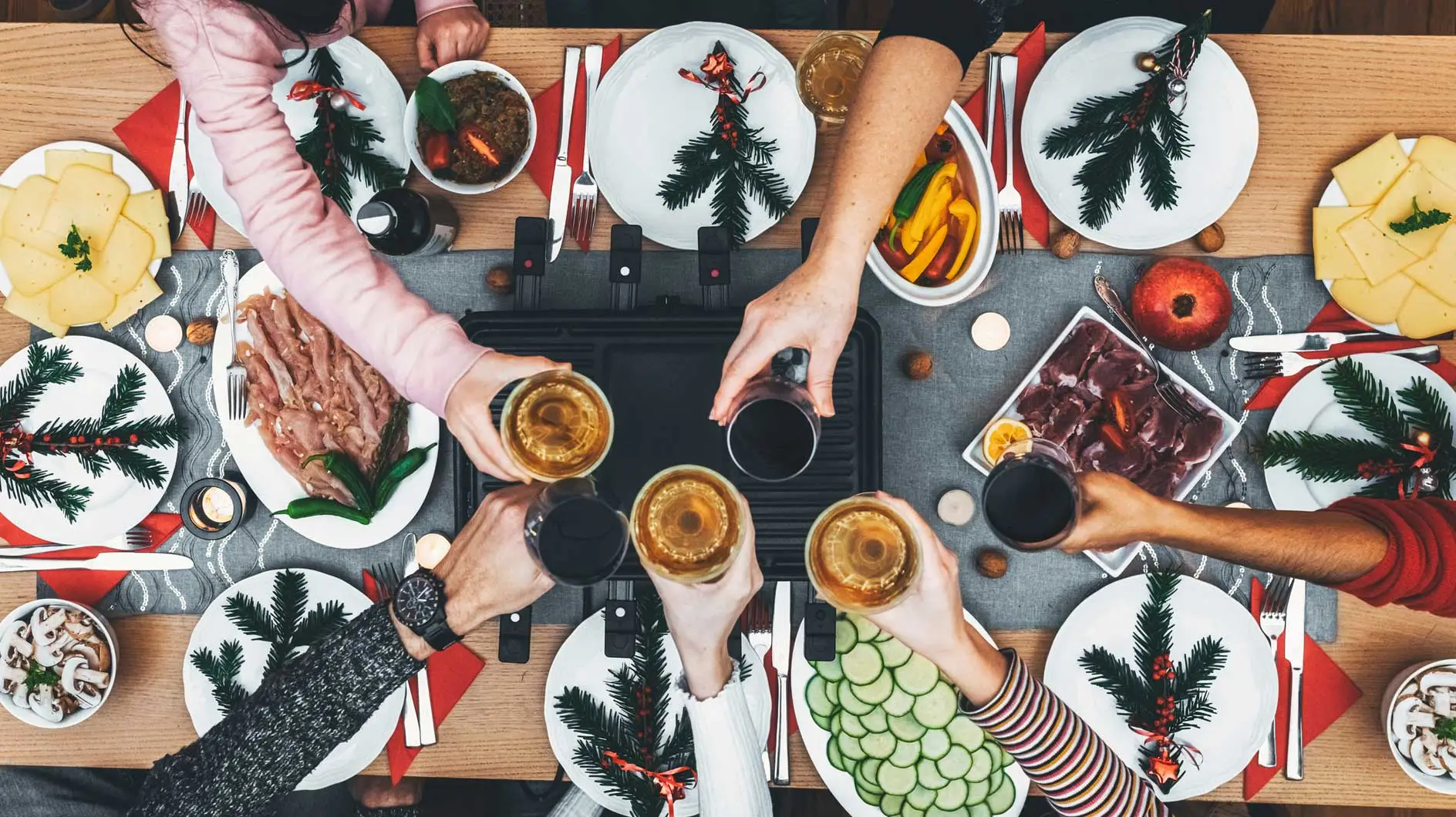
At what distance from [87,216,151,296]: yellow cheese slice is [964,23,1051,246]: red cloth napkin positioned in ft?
4.98

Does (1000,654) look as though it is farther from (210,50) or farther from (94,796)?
(94,796)

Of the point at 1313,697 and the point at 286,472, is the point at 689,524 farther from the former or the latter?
the point at 1313,697

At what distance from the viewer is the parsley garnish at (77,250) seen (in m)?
1.47

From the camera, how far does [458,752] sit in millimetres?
1521

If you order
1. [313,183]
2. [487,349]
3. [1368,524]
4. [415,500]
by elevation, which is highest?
[313,183]

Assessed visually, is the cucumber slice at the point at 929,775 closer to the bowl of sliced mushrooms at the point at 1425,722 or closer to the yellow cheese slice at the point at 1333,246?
the bowl of sliced mushrooms at the point at 1425,722

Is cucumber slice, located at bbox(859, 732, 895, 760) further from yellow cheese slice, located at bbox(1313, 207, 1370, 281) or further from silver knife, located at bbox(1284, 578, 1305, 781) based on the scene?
yellow cheese slice, located at bbox(1313, 207, 1370, 281)

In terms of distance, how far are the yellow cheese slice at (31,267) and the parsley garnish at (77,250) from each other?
29 millimetres

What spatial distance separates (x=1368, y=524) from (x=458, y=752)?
1.56 metres

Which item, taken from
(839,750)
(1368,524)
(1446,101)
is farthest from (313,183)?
(1446,101)

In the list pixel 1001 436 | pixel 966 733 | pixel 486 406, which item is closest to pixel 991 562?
pixel 1001 436

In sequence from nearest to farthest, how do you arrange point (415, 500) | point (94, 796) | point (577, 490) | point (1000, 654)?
point (577, 490) → point (1000, 654) → point (415, 500) → point (94, 796)

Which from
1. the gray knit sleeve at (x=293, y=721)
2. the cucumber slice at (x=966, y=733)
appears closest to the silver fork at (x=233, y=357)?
the gray knit sleeve at (x=293, y=721)

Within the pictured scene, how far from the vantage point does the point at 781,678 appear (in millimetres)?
1490
